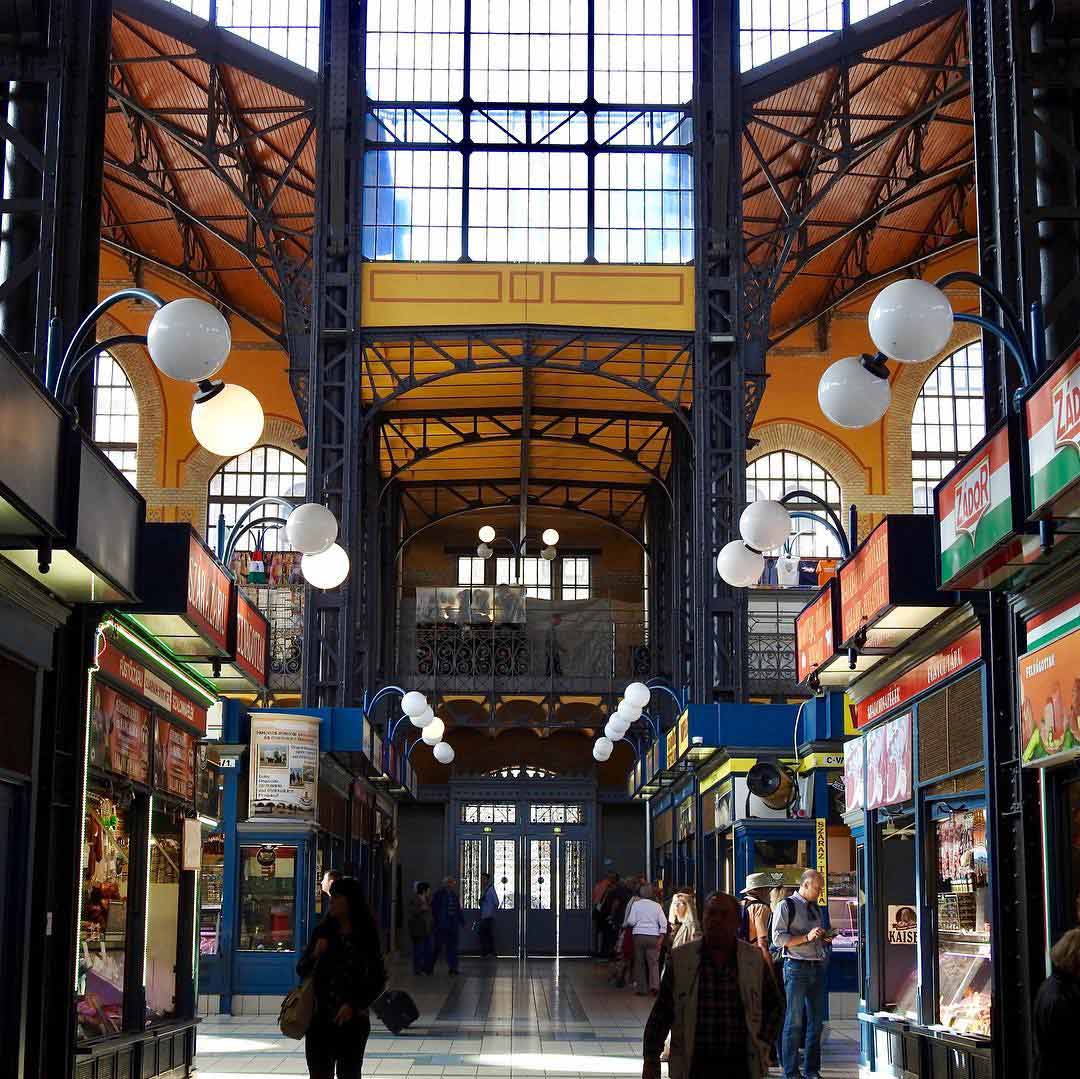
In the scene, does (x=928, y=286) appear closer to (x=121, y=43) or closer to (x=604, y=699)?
(x=121, y=43)

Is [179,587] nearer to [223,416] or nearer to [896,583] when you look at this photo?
[223,416]

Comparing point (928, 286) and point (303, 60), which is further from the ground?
point (303, 60)

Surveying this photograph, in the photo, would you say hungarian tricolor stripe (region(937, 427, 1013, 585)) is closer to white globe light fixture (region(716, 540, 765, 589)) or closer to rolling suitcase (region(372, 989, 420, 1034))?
white globe light fixture (region(716, 540, 765, 589))

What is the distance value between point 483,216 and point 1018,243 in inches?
788

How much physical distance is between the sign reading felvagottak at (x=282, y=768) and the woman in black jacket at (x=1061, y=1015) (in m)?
15.0

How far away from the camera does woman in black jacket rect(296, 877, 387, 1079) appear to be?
8.83 metres

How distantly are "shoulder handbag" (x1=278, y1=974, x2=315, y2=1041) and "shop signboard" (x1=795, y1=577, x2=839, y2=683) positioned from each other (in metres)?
5.61

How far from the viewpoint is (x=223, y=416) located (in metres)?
8.47

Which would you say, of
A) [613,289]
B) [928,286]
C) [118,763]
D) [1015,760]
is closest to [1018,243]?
[928,286]

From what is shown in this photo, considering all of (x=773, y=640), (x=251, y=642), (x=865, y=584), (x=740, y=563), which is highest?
(x=773, y=640)

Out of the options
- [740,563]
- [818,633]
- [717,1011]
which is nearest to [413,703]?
[818,633]

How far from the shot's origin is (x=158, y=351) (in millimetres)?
7957

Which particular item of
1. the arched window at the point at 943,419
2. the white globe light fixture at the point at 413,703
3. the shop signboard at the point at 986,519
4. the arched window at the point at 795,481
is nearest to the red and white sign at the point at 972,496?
the shop signboard at the point at 986,519

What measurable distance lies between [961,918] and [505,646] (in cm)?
2481
